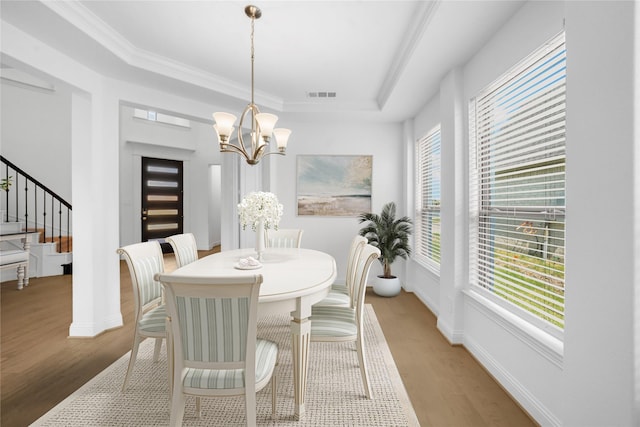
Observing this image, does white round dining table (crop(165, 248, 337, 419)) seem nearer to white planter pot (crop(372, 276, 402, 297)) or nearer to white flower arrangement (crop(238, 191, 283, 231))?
white flower arrangement (crop(238, 191, 283, 231))

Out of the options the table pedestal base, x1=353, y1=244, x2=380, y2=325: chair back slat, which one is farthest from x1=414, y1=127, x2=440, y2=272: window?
the table pedestal base

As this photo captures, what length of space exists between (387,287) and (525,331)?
8.52 feet

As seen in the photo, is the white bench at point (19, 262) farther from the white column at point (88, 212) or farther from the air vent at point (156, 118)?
the air vent at point (156, 118)

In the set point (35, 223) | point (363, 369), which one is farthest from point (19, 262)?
point (363, 369)

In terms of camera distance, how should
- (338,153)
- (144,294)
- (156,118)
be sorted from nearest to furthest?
(144,294) < (338,153) < (156,118)

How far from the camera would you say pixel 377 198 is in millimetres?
5109

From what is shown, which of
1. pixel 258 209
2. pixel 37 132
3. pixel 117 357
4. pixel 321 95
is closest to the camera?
pixel 258 209

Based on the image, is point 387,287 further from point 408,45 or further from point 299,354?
point 408,45

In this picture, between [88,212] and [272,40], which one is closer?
[272,40]

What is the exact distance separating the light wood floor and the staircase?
1479mm

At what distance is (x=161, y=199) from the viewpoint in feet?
26.7

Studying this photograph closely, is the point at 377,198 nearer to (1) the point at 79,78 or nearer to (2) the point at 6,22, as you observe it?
(1) the point at 79,78

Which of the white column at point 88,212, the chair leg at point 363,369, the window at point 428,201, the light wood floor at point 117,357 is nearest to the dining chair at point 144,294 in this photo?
the light wood floor at point 117,357

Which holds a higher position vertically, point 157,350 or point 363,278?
point 363,278
